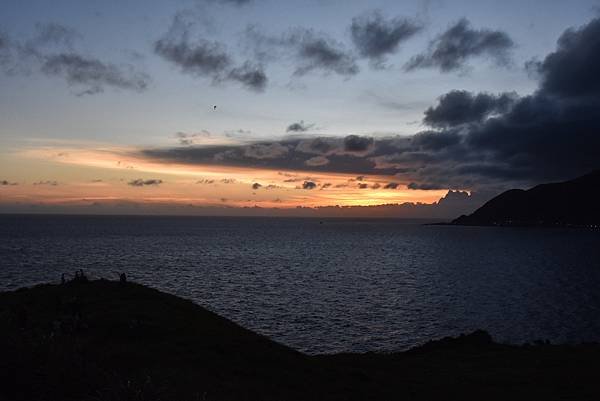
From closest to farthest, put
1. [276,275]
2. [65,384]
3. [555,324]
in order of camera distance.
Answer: [65,384]
[555,324]
[276,275]

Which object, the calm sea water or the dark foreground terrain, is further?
the calm sea water

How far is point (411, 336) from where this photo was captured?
6525 cm

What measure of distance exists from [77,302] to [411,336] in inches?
1620

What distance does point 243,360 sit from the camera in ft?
119

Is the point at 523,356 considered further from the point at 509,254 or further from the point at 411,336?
the point at 509,254

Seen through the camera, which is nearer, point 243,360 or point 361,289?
point 243,360

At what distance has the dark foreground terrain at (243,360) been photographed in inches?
1228

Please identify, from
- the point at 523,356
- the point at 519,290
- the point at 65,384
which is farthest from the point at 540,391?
the point at 519,290

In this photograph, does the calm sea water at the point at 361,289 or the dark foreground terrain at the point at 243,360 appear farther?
the calm sea water at the point at 361,289

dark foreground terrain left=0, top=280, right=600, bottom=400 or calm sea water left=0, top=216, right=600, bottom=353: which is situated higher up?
dark foreground terrain left=0, top=280, right=600, bottom=400

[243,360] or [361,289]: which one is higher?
[243,360]

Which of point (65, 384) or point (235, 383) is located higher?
point (65, 384)

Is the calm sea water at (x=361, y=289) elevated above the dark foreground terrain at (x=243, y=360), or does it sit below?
below

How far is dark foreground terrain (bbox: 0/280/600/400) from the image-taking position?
31188 millimetres
